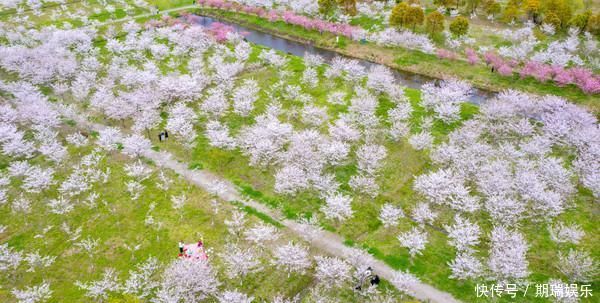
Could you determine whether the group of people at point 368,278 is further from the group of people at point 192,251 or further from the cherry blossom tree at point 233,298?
the group of people at point 192,251

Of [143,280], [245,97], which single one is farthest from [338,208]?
[245,97]

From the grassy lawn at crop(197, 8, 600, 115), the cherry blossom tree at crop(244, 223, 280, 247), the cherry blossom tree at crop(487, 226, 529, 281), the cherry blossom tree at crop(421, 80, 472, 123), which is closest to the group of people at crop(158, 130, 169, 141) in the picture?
the cherry blossom tree at crop(244, 223, 280, 247)

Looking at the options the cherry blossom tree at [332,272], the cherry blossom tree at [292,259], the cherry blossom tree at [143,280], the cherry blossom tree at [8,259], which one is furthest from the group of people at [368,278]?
the cherry blossom tree at [8,259]

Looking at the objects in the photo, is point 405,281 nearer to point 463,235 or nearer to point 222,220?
point 463,235

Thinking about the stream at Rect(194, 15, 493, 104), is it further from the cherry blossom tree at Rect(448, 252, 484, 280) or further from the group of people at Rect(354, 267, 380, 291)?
the group of people at Rect(354, 267, 380, 291)

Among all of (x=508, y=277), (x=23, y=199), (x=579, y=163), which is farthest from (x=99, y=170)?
(x=579, y=163)
